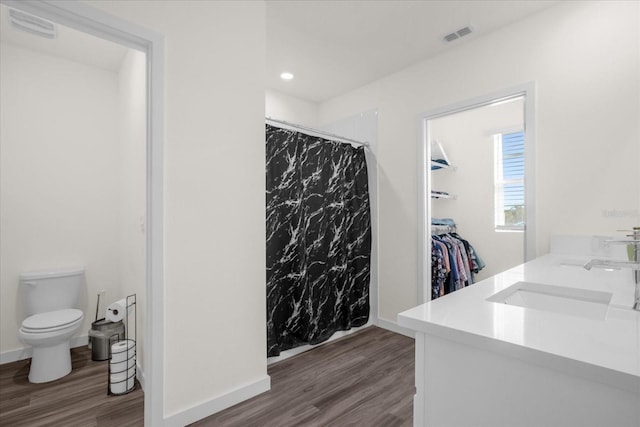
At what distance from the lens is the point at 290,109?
3.69m

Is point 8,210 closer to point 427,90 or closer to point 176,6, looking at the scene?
point 176,6

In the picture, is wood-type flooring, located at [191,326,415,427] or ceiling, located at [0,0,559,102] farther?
ceiling, located at [0,0,559,102]

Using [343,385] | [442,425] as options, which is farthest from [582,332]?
[343,385]

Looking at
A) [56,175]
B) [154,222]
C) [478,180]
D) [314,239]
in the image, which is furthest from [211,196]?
[478,180]

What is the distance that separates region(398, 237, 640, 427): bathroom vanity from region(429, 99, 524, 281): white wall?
277 centimetres

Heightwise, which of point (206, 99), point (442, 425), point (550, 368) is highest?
point (206, 99)

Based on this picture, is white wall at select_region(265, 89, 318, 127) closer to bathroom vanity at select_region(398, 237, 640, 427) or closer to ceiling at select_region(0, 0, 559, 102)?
ceiling at select_region(0, 0, 559, 102)

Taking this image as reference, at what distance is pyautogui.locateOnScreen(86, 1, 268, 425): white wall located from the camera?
5.48 feet

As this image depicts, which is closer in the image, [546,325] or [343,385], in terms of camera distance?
[546,325]

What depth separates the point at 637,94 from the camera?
1.83 m

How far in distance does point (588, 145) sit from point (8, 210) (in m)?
4.30

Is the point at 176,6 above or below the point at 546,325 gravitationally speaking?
above

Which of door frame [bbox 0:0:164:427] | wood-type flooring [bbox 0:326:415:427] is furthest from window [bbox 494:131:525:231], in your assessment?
door frame [bbox 0:0:164:427]

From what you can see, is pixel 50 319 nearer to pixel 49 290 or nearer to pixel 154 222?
pixel 49 290
